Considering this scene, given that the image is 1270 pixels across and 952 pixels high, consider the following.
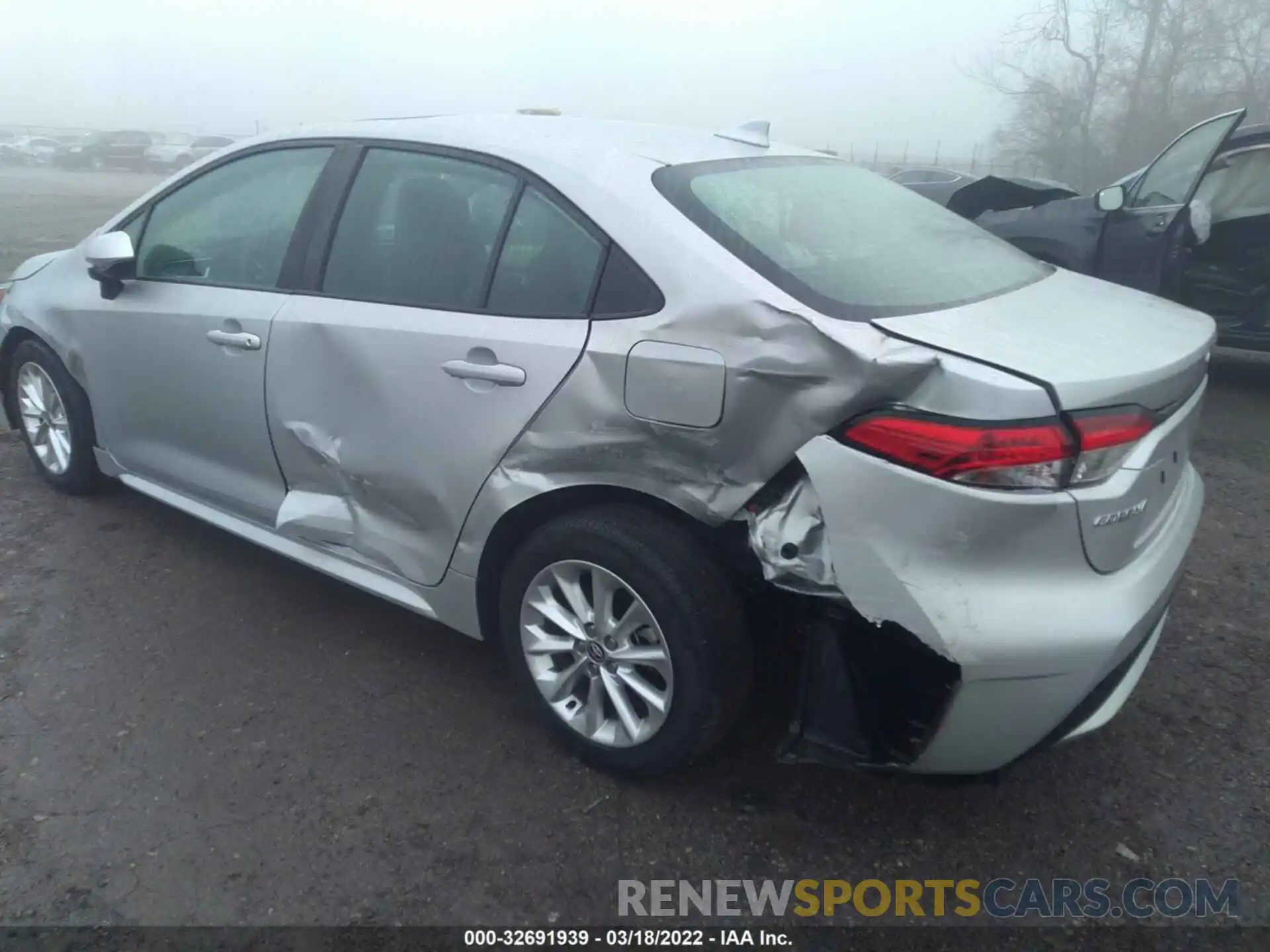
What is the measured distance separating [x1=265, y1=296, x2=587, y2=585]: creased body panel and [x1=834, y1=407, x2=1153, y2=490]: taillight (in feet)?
2.71

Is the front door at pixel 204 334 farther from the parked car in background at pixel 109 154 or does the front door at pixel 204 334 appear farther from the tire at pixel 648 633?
the parked car in background at pixel 109 154

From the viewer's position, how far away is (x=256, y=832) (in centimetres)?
250

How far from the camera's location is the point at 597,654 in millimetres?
2633

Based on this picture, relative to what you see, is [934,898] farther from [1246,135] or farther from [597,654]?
[1246,135]

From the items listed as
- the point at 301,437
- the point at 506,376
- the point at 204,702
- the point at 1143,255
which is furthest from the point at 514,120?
the point at 1143,255

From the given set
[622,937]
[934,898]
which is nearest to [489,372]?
[622,937]

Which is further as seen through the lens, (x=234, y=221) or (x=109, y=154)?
(x=109, y=154)

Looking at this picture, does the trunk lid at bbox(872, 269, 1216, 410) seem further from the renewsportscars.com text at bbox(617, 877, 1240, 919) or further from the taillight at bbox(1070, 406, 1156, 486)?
the renewsportscars.com text at bbox(617, 877, 1240, 919)

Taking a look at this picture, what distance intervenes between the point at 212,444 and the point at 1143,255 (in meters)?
5.28

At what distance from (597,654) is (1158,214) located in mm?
5045

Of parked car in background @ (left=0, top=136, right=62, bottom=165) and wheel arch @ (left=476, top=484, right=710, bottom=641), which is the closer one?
wheel arch @ (left=476, top=484, right=710, bottom=641)

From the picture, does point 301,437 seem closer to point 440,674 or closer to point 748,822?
point 440,674

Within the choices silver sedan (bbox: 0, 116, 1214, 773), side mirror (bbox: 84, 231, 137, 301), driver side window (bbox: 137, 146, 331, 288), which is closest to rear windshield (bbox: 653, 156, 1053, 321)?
silver sedan (bbox: 0, 116, 1214, 773)

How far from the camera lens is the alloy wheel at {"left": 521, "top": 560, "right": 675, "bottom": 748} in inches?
99.5
